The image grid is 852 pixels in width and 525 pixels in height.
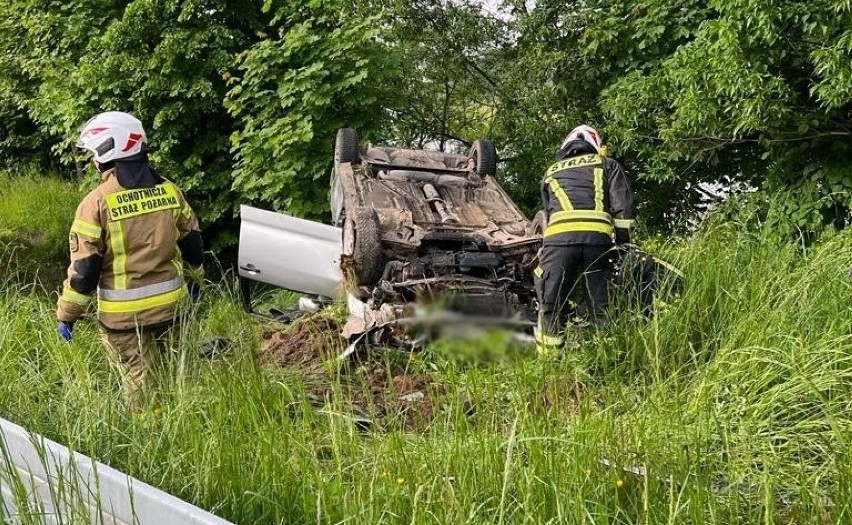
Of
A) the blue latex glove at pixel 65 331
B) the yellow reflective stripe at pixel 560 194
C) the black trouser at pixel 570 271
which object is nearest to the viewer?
the blue latex glove at pixel 65 331

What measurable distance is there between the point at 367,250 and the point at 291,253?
124cm

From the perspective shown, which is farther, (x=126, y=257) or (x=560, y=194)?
(x=560, y=194)

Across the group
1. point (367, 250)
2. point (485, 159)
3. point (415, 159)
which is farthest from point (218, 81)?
point (367, 250)

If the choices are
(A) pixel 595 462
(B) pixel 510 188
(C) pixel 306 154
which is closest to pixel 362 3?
(C) pixel 306 154

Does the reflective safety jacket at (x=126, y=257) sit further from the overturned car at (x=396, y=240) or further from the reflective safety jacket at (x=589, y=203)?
the reflective safety jacket at (x=589, y=203)

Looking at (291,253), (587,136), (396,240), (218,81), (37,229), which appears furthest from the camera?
(218,81)

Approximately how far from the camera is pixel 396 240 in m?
5.84

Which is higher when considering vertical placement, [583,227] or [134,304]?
[583,227]

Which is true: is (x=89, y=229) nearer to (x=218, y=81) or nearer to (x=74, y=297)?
(x=74, y=297)

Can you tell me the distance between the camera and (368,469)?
281cm

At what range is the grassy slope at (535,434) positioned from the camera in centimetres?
235

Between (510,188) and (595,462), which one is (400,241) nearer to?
(595,462)

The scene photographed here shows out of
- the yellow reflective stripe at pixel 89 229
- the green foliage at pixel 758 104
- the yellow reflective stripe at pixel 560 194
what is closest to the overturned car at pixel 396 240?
the yellow reflective stripe at pixel 560 194

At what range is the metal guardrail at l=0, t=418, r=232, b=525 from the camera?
8.09 ft
